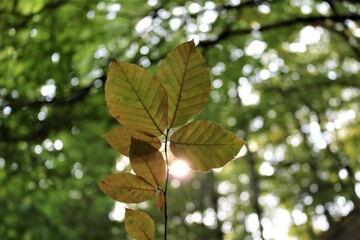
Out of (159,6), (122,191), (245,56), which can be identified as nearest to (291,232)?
(245,56)

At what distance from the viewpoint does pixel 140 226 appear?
20.0 inches

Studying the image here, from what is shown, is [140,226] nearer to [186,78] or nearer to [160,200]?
[160,200]

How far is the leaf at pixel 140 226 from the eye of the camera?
0.51 metres

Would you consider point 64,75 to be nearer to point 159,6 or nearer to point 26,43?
point 26,43

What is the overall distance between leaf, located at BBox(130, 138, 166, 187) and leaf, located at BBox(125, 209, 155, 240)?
50mm

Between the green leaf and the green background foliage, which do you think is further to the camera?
the green background foliage

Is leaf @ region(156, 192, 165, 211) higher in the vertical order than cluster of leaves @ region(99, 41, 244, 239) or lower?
lower

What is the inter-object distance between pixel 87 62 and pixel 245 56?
108 cm

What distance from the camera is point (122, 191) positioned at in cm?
53

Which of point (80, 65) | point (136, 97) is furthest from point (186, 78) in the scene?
point (80, 65)

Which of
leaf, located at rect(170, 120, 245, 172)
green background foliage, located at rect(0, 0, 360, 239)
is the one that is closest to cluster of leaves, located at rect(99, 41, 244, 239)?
leaf, located at rect(170, 120, 245, 172)

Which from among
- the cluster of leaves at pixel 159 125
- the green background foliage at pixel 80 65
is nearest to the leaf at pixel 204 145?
the cluster of leaves at pixel 159 125

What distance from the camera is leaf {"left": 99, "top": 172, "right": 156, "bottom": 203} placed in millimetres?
524

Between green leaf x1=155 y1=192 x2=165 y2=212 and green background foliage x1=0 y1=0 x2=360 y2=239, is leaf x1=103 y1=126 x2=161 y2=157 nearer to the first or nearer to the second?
green leaf x1=155 y1=192 x2=165 y2=212
